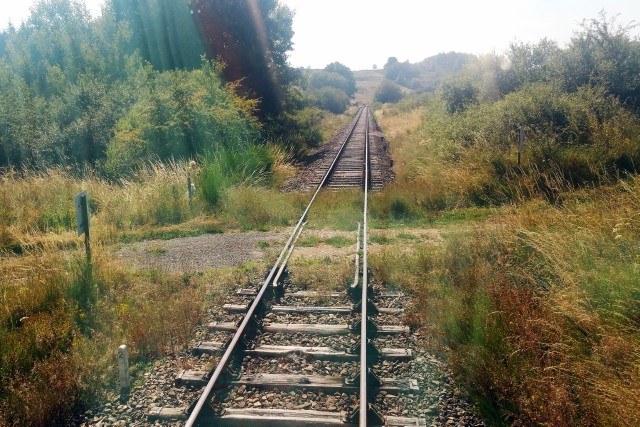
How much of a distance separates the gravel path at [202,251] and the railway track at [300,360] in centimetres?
189

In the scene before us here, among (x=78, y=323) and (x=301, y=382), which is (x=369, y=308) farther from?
(x=78, y=323)

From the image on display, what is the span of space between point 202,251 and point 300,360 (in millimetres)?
5113

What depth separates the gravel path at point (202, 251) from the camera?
9.51 m

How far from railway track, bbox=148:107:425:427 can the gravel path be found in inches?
74.4

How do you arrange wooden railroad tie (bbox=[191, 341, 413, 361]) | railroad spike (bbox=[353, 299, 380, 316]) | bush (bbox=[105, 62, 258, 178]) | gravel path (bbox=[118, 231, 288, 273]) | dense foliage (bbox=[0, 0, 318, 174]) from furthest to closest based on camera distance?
dense foliage (bbox=[0, 0, 318, 174]), bush (bbox=[105, 62, 258, 178]), gravel path (bbox=[118, 231, 288, 273]), railroad spike (bbox=[353, 299, 380, 316]), wooden railroad tie (bbox=[191, 341, 413, 361])

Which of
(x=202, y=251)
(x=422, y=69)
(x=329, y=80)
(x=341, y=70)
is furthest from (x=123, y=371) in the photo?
(x=422, y=69)

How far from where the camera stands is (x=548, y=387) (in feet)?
15.3

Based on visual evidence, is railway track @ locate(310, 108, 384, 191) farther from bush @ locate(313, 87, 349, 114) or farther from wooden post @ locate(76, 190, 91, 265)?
bush @ locate(313, 87, 349, 114)

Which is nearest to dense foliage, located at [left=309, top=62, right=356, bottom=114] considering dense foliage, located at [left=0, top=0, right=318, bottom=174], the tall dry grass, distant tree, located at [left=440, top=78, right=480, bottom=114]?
dense foliage, located at [left=0, top=0, right=318, bottom=174]

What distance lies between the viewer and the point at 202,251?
34.3 ft

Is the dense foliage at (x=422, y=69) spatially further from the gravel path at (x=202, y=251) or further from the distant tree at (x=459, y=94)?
the gravel path at (x=202, y=251)

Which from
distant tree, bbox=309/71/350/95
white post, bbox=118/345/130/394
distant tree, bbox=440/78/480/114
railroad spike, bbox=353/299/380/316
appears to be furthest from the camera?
distant tree, bbox=309/71/350/95

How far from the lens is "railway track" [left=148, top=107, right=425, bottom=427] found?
4750 mm

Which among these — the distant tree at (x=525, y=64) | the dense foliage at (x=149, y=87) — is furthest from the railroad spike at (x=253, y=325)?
the distant tree at (x=525, y=64)
